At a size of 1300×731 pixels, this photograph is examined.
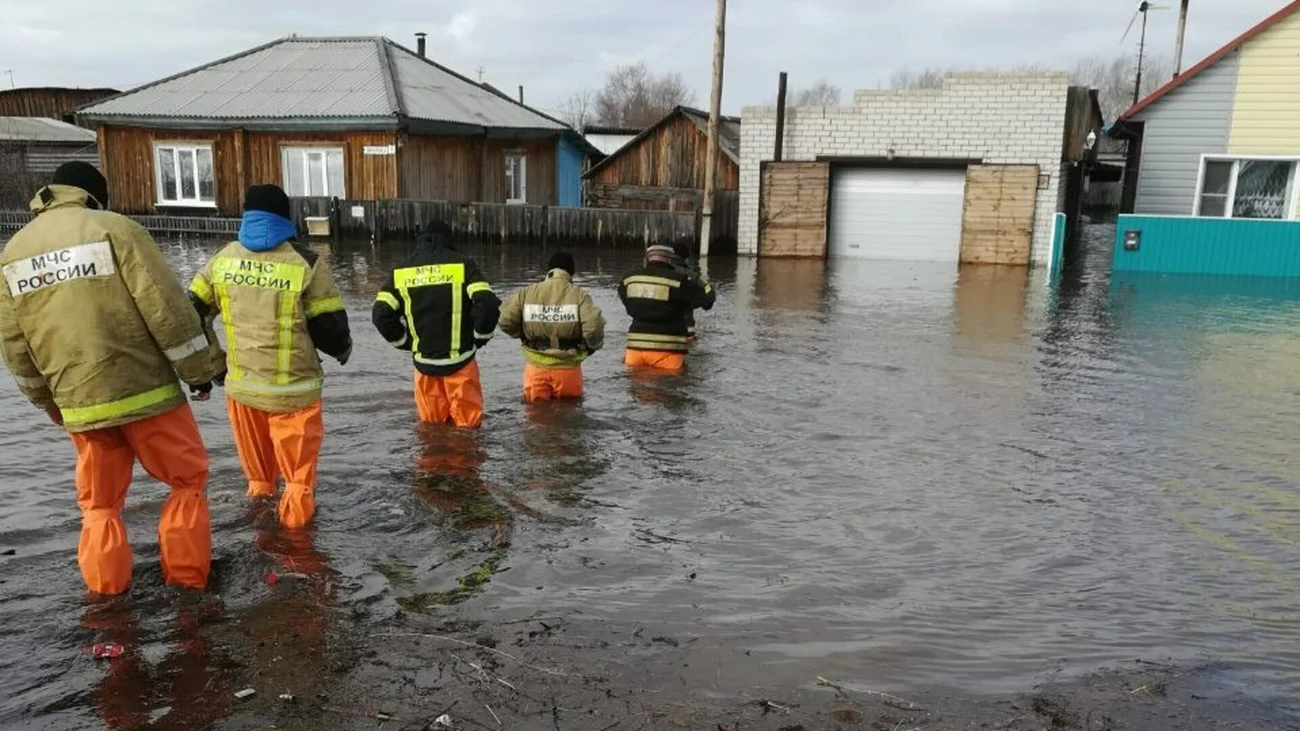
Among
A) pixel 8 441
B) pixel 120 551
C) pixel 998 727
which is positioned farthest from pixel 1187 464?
pixel 8 441

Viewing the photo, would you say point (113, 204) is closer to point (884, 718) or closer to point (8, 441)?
point (8, 441)

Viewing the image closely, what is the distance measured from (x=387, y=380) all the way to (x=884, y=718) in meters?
6.94

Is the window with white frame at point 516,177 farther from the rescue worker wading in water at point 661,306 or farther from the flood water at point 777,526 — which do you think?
the rescue worker wading in water at point 661,306

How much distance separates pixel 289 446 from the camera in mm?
5422

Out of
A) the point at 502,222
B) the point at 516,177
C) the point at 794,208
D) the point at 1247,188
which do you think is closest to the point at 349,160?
the point at 502,222

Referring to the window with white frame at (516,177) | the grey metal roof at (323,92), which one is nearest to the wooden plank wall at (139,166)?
the grey metal roof at (323,92)

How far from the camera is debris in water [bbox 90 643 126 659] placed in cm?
401

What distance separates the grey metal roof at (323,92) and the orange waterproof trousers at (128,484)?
76.8 ft

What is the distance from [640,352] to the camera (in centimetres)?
998

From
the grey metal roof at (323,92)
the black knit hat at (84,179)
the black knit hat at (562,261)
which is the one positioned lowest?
the black knit hat at (562,261)

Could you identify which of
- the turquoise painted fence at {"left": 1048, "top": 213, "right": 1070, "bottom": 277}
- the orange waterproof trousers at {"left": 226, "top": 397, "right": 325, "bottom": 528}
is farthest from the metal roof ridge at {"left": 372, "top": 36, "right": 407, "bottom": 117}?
the orange waterproof trousers at {"left": 226, "top": 397, "right": 325, "bottom": 528}

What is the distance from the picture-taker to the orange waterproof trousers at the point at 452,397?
7.47 m

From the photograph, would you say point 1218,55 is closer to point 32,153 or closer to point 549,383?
point 549,383

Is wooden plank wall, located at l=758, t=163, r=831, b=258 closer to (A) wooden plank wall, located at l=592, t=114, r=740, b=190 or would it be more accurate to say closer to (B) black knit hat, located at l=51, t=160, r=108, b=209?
(A) wooden plank wall, located at l=592, t=114, r=740, b=190
